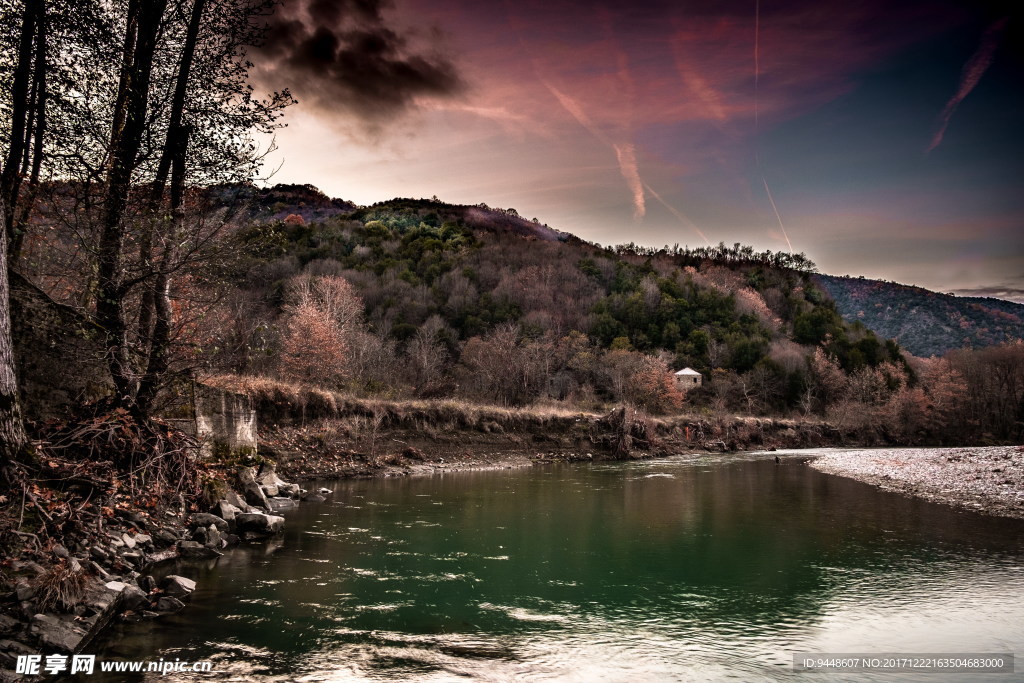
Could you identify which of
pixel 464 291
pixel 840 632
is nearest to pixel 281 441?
pixel 840 632

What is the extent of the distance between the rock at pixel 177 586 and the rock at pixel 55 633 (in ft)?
6.76

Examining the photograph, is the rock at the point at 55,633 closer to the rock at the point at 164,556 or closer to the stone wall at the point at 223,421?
the rock at the point at 164,556

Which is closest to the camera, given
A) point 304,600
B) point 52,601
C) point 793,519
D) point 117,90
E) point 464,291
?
point 52,601

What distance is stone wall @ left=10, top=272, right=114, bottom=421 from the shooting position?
430 inches

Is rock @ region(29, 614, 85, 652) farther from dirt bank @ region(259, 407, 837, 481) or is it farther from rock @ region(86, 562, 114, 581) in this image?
dirt bank @ region(259, 407, 837, 481)

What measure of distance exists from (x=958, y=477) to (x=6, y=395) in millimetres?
30562

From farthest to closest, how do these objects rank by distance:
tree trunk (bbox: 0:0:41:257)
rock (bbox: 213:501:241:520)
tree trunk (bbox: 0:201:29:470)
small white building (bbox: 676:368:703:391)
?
small white building (bbox: 676:368:703:391) < rock (bbox: 213:501:241:520) < tree trunk (bbox: 0:0:41:257) < tree trunk (bbox: 0:201:29:470)

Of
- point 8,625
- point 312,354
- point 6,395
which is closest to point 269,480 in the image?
point 6,395

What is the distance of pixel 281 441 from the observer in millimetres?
24328

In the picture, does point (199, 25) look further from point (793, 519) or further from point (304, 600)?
point (793, 519)

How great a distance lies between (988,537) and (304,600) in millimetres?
16019

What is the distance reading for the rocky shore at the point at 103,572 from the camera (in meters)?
6.53

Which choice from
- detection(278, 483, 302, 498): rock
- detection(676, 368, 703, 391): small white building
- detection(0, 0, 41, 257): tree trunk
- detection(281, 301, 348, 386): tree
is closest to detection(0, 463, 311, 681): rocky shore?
detection(278, 483, 302, 498): rock

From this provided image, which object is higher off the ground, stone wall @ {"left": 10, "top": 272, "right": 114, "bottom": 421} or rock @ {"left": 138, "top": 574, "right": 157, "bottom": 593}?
stone wall @ {"left": 10, "top": 272, "right": 114, "bottom": 421}
